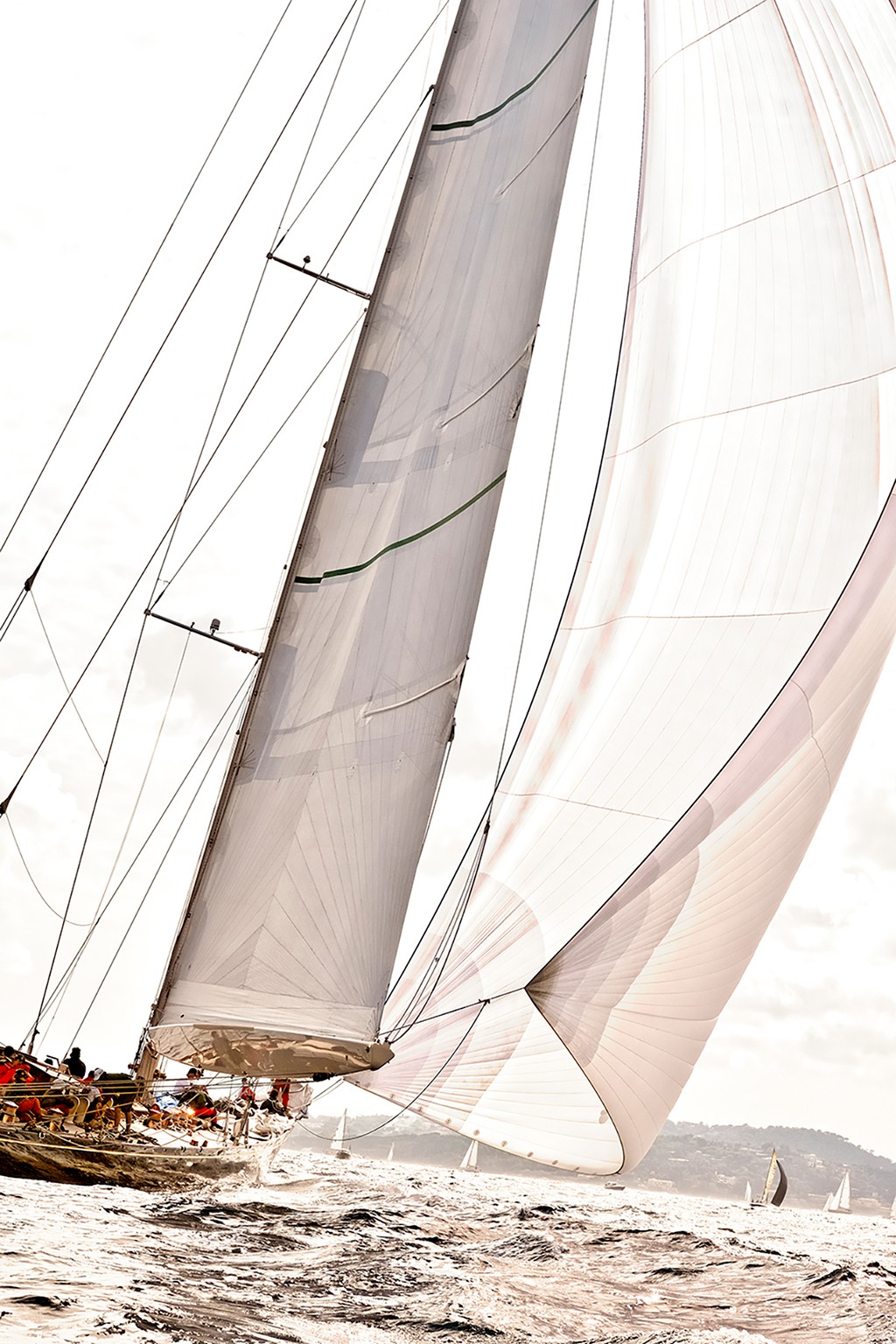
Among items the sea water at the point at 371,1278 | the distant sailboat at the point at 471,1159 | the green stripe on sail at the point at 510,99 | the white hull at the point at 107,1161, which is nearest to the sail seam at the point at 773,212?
the green stripe on sail at the point at 510,99

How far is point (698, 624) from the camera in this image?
8523 millimetres

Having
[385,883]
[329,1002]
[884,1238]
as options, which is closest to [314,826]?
[385,883]

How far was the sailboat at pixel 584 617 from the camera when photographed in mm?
7742

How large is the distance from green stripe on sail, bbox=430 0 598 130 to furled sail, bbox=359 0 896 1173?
86 centimetres

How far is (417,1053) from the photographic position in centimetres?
841

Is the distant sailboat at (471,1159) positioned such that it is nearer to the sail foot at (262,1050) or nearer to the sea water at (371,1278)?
the sea water at (371,1278)

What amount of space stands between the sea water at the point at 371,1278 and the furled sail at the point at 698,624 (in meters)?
1.55

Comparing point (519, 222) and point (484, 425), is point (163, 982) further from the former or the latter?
point (519, 222)

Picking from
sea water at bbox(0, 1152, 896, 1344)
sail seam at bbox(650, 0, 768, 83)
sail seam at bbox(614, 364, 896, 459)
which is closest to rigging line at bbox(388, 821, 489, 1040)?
sea water at bbox(0, 1152, 896, 1344)

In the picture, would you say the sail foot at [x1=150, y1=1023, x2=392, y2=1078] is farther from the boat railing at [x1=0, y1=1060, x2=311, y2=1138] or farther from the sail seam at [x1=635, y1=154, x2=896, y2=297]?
the sail seam at [x1=635, y1=154, x2=896, y2=297]

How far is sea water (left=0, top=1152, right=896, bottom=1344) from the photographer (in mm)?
7208

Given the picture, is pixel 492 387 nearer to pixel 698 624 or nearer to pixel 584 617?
pixel 584 617

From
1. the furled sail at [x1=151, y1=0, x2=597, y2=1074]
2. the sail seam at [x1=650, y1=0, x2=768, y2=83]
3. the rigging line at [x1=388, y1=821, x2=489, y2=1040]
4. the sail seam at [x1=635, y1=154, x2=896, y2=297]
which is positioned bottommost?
the rigging line at [x1=388, y1=821, x2=489, y2=1040]

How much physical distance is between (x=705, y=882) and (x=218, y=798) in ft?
12.4
